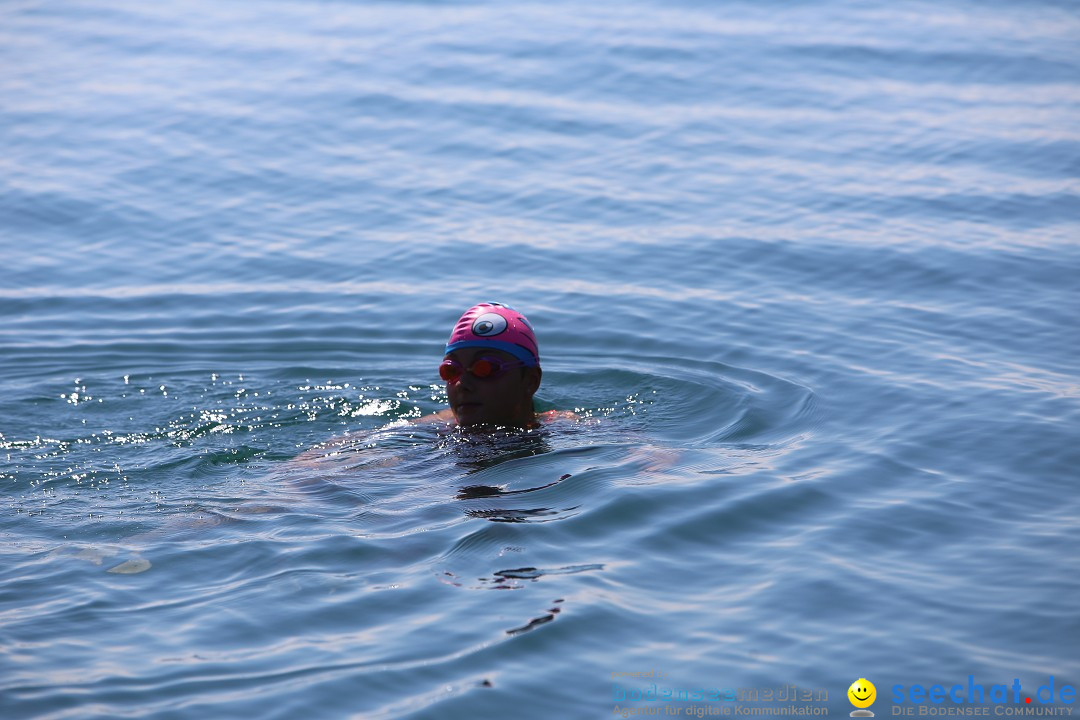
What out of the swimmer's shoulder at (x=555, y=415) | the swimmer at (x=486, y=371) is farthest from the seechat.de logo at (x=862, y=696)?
the swimmer's shoulder at (x=555, y=415)

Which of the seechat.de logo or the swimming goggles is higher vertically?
the swimming goggles

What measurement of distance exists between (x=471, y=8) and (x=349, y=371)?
551 inches

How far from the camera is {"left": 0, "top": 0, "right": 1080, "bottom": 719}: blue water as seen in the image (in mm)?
5988

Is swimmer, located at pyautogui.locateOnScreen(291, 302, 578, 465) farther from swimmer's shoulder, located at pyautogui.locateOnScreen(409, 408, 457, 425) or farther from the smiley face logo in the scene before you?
the smiley face logo

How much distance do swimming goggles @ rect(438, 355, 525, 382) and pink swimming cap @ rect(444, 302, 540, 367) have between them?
8cm

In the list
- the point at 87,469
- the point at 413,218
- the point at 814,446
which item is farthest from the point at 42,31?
the point at 814,446

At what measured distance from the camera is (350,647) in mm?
5906

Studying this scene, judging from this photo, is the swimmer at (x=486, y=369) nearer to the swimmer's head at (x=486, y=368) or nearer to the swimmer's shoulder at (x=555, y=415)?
the swimmer's head at (x=486, y=368)

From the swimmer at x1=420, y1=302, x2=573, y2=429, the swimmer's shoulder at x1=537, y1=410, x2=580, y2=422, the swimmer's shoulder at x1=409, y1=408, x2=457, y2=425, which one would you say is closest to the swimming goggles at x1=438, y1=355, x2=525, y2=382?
the swimmer at x1=420, y1=302, x2=573, y2=429

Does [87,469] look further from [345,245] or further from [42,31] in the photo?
[42,31]

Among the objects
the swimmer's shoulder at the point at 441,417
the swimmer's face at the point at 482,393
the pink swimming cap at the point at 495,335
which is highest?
the pink swimming cap at the point at 495,335

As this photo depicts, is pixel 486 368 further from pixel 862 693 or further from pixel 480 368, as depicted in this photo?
pixel 862 693

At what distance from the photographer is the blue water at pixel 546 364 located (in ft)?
19.6

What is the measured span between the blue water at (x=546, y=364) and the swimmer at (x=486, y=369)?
313mm
